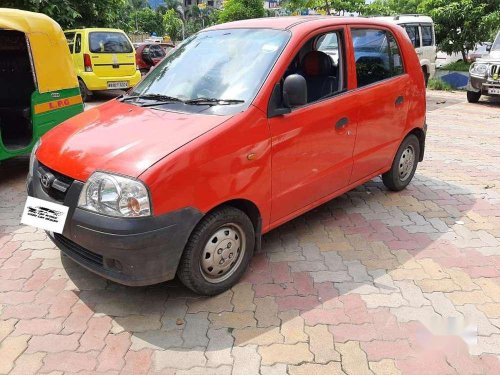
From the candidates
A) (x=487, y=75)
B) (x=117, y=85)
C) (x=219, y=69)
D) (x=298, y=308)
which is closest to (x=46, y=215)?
(x=219, y=69)

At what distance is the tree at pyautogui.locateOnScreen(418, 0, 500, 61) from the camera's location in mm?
15094

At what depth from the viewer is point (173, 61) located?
3795 mm

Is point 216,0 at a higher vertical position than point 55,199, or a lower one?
higher

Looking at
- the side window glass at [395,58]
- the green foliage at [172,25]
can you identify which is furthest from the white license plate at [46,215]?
the green foliage at [172,25]

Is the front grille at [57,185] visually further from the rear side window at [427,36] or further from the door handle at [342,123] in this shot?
the rear side window at [427,36]

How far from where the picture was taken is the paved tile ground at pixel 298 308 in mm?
2490

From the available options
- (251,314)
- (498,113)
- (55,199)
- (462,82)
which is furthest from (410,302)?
(462,82)

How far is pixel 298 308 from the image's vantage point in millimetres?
2926

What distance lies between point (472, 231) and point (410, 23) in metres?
10.1

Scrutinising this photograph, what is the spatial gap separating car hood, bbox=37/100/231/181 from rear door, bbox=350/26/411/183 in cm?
162

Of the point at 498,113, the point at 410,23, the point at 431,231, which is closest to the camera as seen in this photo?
the point at 431,231

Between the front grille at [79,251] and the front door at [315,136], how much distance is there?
1.26 meters

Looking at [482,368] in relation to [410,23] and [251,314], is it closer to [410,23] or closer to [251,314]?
[251,314]

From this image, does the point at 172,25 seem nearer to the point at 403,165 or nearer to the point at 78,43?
the point at 78,43
